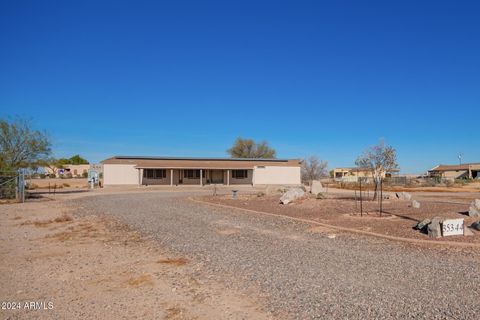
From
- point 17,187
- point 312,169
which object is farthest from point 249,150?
point 17,187

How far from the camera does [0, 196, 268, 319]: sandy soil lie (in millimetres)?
4715

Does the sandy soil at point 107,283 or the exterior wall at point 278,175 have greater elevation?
the exterior wall at point 278,175

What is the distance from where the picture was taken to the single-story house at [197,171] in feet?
147

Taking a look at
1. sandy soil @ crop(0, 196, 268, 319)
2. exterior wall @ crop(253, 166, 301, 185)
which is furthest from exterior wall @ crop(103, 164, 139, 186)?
sandy soil @ crop(0, 196, 268, 319)

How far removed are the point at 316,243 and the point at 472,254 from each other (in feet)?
10.4

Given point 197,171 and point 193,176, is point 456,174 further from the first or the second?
point 193,176

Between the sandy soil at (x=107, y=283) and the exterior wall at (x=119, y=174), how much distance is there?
35299mm

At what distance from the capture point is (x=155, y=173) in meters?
46.8

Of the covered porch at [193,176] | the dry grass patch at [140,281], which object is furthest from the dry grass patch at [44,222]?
the covered porch at [193,176]

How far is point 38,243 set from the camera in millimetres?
9602

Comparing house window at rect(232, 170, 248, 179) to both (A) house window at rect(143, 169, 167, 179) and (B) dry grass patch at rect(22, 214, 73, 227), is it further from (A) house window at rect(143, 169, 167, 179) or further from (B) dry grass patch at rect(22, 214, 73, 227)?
(B) dry grass patch at rect(22, 214, 73, 227)

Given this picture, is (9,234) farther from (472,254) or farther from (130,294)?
(472,254)

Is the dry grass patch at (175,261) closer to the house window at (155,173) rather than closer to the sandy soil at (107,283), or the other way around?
the sandy soil at (107,283)

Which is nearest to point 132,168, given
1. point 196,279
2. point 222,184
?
point 222,184
